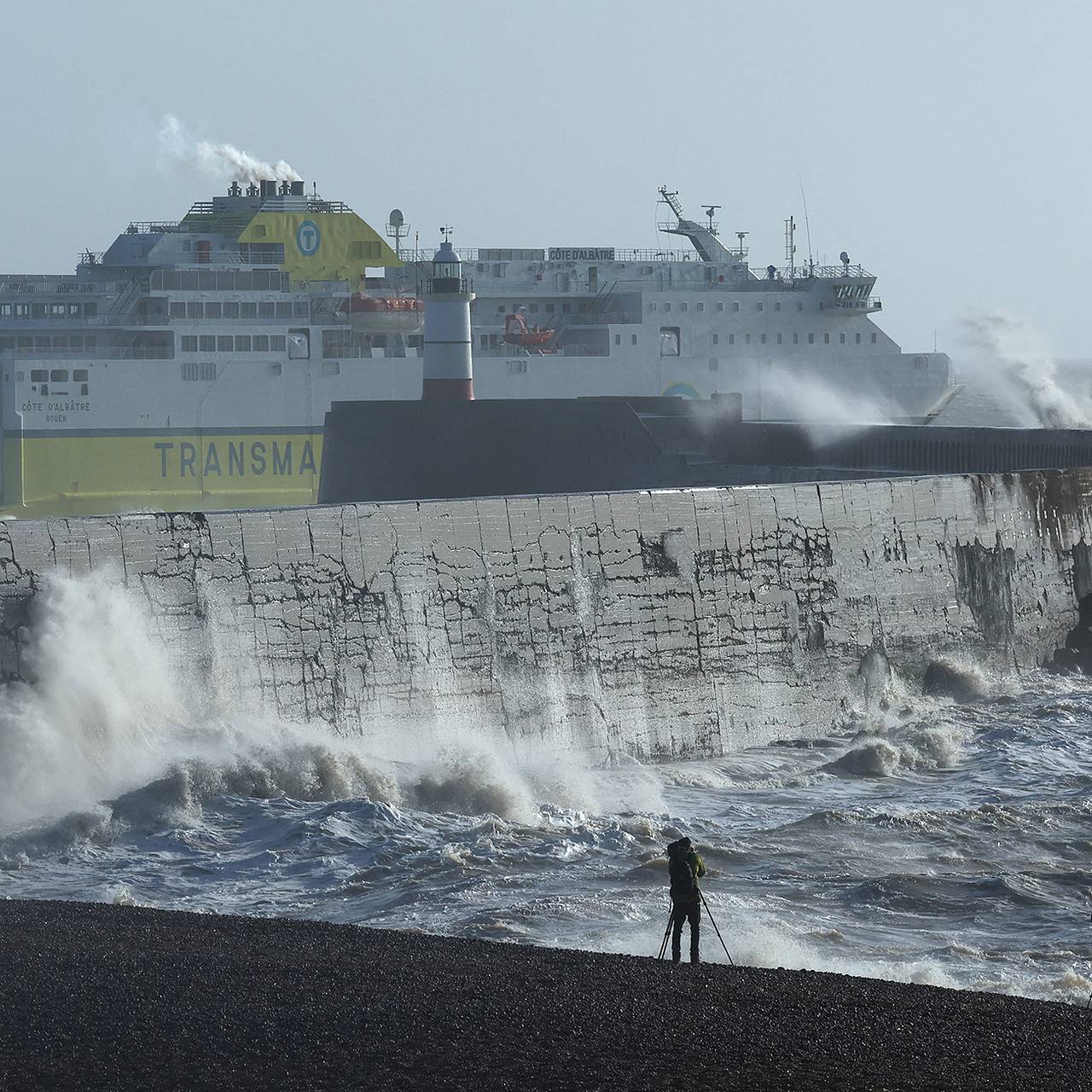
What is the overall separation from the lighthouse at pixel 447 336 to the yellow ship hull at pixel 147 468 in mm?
11049

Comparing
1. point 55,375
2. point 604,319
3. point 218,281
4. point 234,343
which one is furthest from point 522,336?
point 55,375

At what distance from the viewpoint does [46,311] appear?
1994 inches

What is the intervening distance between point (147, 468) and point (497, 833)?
120 feet

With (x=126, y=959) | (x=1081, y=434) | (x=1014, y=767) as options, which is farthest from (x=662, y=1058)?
(x=1081, y=434)

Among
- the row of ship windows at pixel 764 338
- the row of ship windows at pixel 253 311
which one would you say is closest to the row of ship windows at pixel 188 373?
the row of ship windows at pixel 253 311

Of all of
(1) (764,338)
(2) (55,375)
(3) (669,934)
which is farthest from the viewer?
(1) (764,338)

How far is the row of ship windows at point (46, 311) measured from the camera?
1989 inches

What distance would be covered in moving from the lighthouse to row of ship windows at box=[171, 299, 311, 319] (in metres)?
13.7

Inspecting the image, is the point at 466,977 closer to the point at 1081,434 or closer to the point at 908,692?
the point at 908,692

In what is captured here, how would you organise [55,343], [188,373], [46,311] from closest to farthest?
1. [188,373]
2. [55,343]
3. [46,311]

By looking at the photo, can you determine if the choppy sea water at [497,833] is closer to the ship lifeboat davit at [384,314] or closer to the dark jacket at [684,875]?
the dark jacket at [684,875]

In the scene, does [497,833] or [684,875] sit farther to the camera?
[497,833]

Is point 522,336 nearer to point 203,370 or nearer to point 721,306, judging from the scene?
point 721,306

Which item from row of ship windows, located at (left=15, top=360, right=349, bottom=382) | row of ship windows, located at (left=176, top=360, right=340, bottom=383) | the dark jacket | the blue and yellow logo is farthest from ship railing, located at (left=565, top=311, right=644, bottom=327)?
the dark jacket
